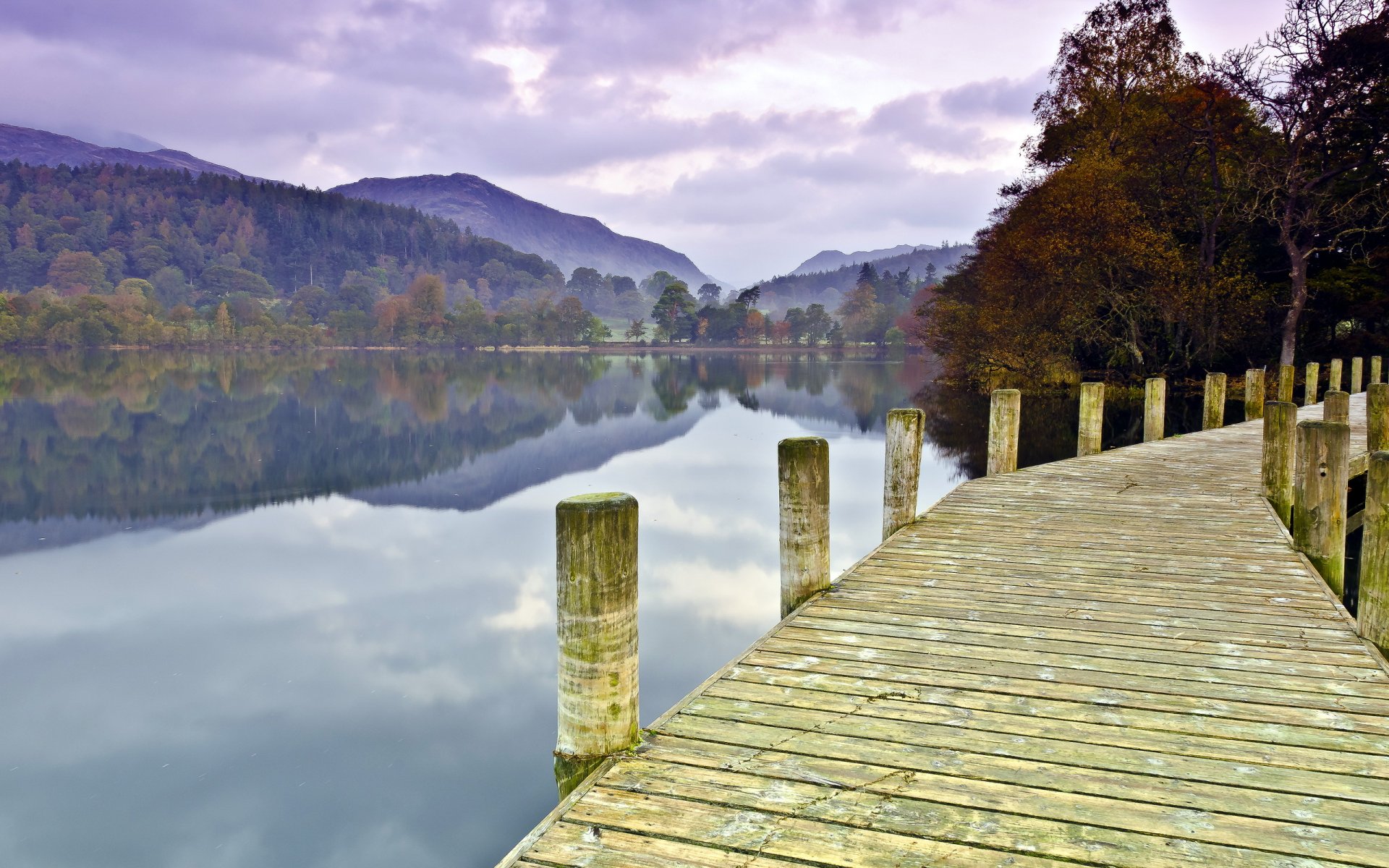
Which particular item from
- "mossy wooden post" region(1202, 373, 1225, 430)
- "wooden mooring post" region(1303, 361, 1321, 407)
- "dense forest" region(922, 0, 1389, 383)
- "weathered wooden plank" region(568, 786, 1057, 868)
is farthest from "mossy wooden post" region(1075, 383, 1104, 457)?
"dense forest" region(922, 0, 1389, 383)

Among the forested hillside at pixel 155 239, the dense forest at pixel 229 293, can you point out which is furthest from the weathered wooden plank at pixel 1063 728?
the forested hillside at pixel 155 239

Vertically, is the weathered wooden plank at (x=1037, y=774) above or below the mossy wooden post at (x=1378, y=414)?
below

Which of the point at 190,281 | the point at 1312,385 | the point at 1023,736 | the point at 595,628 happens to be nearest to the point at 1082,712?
the point at 1023,736

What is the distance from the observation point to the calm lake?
19.8 ft

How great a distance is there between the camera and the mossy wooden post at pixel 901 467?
7.73 meters

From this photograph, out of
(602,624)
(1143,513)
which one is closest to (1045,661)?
(602,624)

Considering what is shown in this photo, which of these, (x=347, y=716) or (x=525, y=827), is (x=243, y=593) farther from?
(x=525, y=827)

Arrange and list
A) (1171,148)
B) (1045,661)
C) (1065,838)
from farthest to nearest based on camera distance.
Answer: (1171,148)
(1045,661)
(1065,838)

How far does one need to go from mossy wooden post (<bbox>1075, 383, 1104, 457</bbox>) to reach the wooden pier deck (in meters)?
7.18

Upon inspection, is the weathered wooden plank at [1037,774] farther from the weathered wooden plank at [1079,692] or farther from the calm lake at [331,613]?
the calm lake at [331,613]

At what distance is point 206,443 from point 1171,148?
32.2 metres

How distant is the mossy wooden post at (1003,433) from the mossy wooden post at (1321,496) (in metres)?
3.94

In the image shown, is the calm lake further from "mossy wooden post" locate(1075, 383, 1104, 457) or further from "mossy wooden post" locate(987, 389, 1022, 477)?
"mossy wooden post" locate(1075, 383, 1104, 457)

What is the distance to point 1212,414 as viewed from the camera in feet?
54.9
